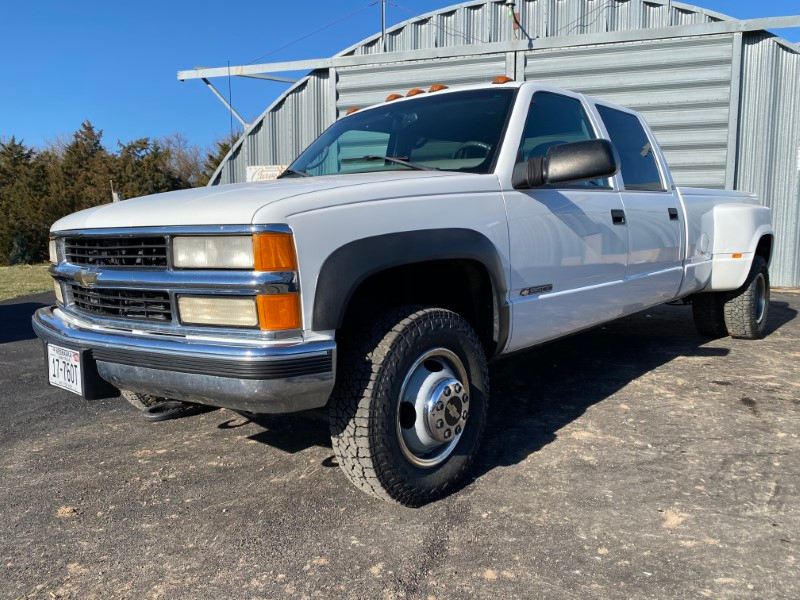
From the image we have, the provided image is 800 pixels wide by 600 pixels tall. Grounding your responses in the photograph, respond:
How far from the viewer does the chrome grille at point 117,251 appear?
90.0 inches

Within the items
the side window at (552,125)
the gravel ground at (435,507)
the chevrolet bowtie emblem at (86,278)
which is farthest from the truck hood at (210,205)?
the gravel ground at (435,507)

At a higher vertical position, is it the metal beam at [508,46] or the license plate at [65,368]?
the metal beam at [508,46]

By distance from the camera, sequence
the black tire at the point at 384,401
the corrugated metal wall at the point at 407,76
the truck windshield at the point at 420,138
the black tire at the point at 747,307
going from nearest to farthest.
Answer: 1. the black tire at the point at 384,401
2. the truck windshield at the point at 420,138
3. the black tire at the point at 747,307
4. the corrugated metal wall at the point at 407,76

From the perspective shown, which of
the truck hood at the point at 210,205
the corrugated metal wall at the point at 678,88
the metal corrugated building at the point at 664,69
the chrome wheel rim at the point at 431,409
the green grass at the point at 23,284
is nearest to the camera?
the truck hood at the point at 210,205

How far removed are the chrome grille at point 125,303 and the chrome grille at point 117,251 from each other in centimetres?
10

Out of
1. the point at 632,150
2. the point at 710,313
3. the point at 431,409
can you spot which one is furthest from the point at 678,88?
the point at 431,409

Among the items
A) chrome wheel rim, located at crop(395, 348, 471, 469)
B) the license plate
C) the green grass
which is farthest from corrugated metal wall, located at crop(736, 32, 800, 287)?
the green grass

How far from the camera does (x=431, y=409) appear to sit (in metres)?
2.46

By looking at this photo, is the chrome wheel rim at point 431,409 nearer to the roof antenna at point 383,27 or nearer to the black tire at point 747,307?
the black tire at point 747,307

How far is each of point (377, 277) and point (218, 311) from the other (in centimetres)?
64

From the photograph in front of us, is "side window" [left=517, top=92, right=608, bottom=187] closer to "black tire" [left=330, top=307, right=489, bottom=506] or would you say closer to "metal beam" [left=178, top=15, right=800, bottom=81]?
"black tire" [left=330, top=307, right=489, bottom=506]

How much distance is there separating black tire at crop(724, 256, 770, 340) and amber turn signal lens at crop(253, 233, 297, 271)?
4.62 m

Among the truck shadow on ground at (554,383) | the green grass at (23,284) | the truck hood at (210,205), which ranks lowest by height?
the green grass at (23,284)

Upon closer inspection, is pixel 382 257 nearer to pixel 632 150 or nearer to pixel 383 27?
pixel 632 150
